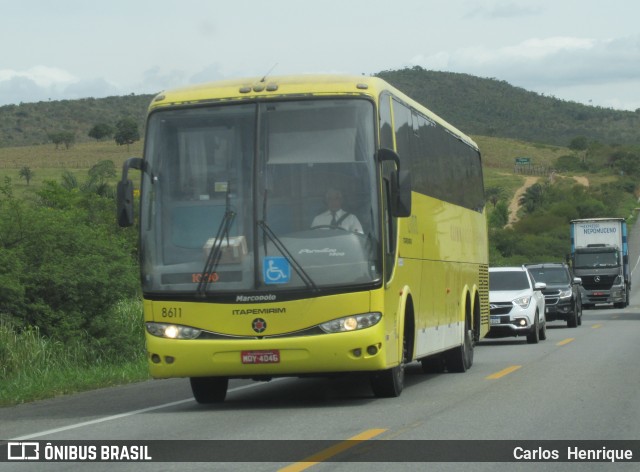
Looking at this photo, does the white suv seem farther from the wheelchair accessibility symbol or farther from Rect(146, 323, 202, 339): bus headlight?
Rect(146, 323, 202, 339): bus headlight

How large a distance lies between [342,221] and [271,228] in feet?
2.50

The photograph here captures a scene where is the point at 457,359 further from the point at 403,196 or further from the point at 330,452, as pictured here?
the point at 330,452

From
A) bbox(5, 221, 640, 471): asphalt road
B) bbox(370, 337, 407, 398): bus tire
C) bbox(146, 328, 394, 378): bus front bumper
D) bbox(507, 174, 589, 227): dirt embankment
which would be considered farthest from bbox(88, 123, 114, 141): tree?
bbox(146, 328, 394, 378): bus front bumper

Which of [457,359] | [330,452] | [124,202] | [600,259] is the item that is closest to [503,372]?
[457,359]

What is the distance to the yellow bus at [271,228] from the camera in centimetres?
1319

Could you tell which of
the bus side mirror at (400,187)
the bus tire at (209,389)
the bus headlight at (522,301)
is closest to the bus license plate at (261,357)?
the bus tire at (209,389)

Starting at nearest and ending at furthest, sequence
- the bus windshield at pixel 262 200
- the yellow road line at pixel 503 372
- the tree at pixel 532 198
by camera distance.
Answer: the bus windshield at pixel 262 200 → the yellow road line at pixel 503 372 → the tree at pixel 532 198

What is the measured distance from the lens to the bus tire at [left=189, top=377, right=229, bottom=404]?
48.0ft

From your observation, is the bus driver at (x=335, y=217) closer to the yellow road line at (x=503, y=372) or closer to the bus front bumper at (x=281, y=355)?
the bus front bumper at (x=281, y=355)

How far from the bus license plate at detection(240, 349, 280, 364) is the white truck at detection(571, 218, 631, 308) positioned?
41367 mm

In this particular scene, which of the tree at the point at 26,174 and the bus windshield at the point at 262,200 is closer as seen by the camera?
the bus windshield at the point at 262,200

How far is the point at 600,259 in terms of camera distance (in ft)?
177

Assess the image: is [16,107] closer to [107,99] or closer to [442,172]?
[107,99]

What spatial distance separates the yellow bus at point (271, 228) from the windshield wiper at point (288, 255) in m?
0.01
